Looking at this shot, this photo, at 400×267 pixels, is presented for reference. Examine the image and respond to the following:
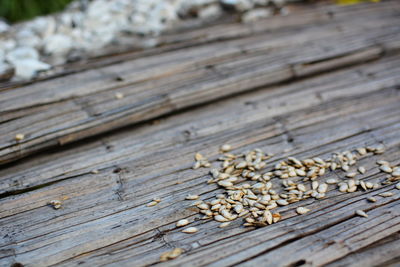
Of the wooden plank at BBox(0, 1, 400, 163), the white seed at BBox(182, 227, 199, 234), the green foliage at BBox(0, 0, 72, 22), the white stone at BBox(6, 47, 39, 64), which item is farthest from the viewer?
the green foliage at BBox(0, 0, 72, 22)

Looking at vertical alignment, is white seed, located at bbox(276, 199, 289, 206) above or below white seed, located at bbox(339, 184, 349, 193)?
above

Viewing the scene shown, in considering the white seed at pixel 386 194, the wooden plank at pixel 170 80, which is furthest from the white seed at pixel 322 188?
the wooden plank at pixel 170 80

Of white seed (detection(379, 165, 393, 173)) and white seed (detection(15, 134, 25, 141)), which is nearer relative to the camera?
white seed (detection(379, 165, 393, 173))

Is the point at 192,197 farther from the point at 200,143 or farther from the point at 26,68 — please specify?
the point at 26,68

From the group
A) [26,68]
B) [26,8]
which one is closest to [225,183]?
[26,68]

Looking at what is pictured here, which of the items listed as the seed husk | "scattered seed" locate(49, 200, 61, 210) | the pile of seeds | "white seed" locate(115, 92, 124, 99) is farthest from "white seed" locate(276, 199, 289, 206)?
"white seed" locate(115, 92, 124, 99)

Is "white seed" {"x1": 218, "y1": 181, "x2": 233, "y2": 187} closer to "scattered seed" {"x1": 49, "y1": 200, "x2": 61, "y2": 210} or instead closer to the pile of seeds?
the pile of seeds
